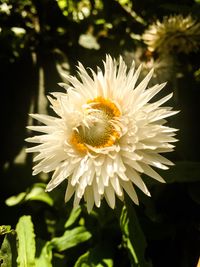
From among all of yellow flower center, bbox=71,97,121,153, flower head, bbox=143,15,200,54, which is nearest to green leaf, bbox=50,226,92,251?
yellow flower center, bbox=71,97,121,153

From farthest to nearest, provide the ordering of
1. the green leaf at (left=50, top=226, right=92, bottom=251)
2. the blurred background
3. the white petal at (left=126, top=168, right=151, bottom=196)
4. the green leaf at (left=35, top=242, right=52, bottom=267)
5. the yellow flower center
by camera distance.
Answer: the blurred background, the green leaf at (left=50, top=226, right=92, bottom=251), the green leaf at (left=35, top=242, right=52, bottom=267), the yellow flower center, the white petal at (left=126, top=168, right=151, bottom=196)

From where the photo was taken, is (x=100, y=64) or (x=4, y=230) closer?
(x=4, y=230)

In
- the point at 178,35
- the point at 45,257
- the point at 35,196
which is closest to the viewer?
the point at 45,257

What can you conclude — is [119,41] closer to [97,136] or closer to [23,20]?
[23,20]

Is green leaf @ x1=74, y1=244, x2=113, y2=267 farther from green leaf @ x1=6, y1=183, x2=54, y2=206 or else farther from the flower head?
the flower head

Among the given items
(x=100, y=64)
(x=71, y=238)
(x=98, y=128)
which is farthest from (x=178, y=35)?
(x=71, y=238)

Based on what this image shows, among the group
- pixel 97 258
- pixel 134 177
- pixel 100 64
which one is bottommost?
pixel 97 258

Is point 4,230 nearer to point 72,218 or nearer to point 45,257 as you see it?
point 45,257
